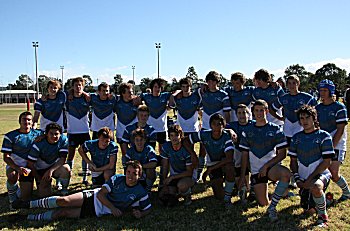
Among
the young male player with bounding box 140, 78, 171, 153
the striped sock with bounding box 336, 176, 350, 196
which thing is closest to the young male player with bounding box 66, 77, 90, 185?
the young male player with bounding box 140, 78, 171, 153

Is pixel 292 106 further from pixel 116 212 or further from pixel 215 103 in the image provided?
pixel 116 212

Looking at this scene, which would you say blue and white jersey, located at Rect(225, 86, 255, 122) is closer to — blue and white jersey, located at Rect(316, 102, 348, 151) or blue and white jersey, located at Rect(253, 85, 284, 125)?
blue and white jersey, located at Rect(253, 85, 284, 125)

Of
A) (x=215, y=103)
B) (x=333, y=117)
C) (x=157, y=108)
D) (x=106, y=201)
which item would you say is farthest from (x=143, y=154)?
(x=333, y=117)

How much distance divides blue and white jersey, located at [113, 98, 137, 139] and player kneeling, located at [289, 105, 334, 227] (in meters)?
3.25

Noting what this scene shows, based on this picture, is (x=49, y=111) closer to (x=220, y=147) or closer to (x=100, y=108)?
(x=100, y=108)

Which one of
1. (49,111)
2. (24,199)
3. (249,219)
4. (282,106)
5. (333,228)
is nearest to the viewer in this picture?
(333,228)

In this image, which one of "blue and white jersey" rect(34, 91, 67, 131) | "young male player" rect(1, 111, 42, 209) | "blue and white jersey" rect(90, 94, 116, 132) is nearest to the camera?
"young male player" rect(1, 111, 42, 209)

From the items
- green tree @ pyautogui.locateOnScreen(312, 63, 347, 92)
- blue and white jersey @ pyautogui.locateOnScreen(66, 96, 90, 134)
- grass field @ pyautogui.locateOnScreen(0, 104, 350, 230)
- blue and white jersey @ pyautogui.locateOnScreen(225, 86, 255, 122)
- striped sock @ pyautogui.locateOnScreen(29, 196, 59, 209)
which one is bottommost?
grass field @ pyautogui.locateOnScreen(0, 104, 350, 230)

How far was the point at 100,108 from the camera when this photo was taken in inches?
285

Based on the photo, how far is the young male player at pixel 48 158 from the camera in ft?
19.4

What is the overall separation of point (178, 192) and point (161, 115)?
1.90 metres

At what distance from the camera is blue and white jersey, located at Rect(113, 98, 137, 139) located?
7141 millimetres

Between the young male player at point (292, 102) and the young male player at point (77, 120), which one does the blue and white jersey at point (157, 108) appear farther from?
the young male player at point (292, 102)

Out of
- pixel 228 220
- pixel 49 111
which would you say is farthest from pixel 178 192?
pixel 49 111
